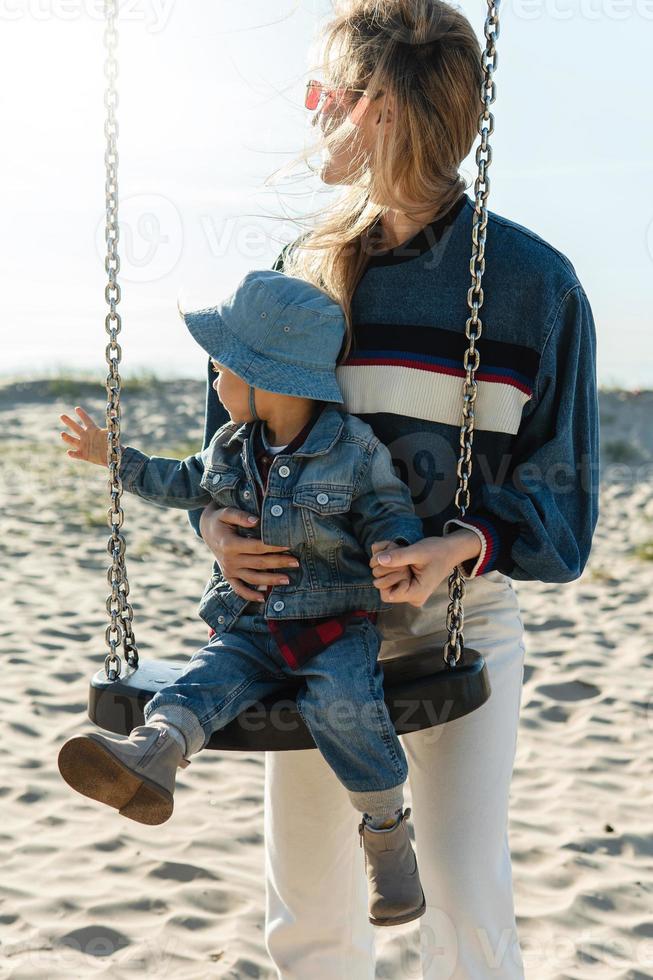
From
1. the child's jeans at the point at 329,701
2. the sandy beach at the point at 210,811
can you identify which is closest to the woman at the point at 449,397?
the child's jeans at the point at 329,701

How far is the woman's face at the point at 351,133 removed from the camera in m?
1.93

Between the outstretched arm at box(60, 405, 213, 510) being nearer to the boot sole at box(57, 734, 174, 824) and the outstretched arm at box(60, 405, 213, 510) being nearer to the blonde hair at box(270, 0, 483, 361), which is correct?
the blonde hair at box(270, 0, 483, 361)

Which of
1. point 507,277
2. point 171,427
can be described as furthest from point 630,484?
point 507,277

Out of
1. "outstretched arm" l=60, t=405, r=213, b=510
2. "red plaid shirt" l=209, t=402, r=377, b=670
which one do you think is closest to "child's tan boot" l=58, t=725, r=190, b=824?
"red plaid shirt" l=209, t=402, r=377, b=670

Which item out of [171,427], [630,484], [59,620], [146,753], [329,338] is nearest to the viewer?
[146,753]

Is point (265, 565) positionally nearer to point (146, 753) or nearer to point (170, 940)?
point (146, 753)

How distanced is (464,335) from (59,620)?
3958mm

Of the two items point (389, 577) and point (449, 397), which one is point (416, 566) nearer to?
point (389, 577)

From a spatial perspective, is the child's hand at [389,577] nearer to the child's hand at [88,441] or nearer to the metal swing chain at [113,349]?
the metal swing chain at [113,349]

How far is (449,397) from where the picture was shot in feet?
6.36

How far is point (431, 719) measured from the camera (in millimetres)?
1855

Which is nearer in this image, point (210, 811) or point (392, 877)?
point (392, 877)

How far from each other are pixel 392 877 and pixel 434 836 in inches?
5.1

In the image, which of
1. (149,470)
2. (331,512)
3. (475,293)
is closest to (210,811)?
(149,470)
